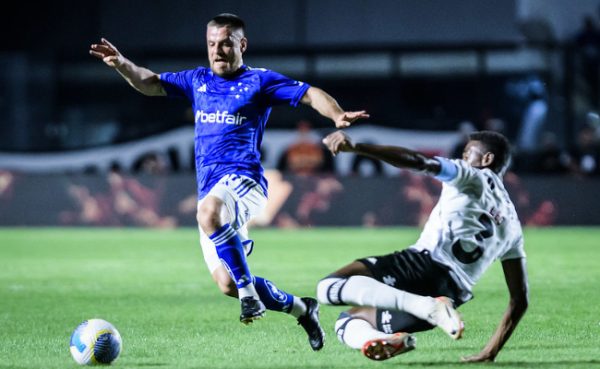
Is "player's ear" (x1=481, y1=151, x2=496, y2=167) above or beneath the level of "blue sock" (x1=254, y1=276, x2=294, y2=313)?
above

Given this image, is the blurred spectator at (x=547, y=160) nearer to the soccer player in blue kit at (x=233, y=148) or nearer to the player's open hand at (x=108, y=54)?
the soccer player in blue kit at (x=233, y=148)

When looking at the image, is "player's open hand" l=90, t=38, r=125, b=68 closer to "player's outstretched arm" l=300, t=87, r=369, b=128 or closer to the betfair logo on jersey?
the betfair logo on jersey

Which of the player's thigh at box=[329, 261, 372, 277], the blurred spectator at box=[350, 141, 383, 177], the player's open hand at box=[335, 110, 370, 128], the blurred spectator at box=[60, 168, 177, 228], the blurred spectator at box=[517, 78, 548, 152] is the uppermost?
the player's open hand at box=[335, 110, 370, 128]

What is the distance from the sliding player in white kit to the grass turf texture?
10.4 inches

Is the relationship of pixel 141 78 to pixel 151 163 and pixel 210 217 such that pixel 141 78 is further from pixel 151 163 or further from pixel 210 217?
pixel 151 163

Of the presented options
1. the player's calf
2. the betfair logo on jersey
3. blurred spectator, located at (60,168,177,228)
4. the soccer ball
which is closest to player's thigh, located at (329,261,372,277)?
the player's calf

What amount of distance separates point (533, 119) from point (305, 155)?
4.64 metres

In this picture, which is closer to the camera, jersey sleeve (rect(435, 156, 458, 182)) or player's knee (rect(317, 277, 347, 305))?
jersey sleeve (rect(435, 156, 458, 182))

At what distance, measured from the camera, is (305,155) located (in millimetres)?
23578

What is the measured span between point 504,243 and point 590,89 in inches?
696

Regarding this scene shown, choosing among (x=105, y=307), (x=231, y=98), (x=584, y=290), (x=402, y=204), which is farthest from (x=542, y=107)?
(x=231, y=98)

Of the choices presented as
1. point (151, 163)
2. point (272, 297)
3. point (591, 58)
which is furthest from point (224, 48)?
point (591, 58)

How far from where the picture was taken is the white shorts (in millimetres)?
7250

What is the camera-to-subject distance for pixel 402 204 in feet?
72.3
